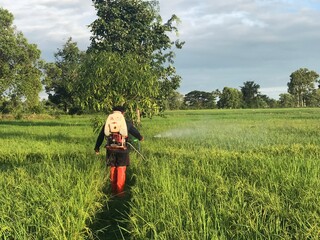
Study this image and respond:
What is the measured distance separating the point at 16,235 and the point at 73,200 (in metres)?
1.08

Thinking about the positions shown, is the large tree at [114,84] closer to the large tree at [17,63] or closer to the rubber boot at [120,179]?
the rubber boot at [120,179]

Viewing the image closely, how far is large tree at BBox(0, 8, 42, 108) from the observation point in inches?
1254

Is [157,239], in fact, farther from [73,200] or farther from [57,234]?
[73,200]

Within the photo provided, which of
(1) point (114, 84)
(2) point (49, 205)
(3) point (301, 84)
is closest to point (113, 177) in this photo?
(2) point (49, 205)

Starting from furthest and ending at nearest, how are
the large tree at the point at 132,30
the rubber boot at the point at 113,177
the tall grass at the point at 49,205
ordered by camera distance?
the large tree at the point at 132,30
the rubber boot at the point at 113,177
the tall grass at the point at 49,205

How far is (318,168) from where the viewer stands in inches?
243

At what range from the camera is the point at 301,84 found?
91.3 m

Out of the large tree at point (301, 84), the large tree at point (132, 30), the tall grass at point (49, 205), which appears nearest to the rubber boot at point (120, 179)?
the tall grass at point (49, 205)

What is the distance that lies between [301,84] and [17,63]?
249 feet

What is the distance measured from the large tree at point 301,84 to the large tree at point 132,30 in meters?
78.0

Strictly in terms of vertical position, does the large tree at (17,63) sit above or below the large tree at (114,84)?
above

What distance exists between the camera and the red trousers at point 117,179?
7289mm

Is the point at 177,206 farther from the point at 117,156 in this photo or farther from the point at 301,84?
the point at 301,84

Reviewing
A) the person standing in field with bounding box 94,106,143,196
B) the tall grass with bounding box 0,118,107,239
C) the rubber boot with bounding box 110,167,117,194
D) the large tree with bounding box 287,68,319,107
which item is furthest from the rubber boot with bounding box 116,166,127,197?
the large tree with bounding box 287,68,319,107
